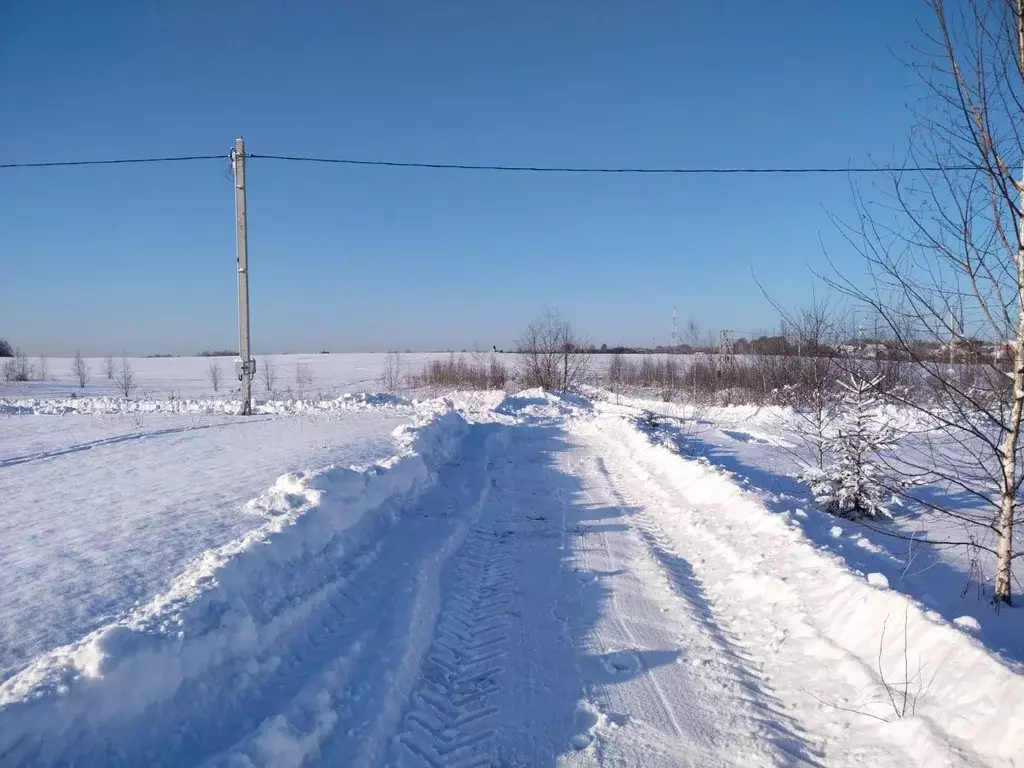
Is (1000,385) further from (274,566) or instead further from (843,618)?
(274,566)

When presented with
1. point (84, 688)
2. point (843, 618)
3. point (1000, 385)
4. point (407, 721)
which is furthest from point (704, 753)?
point (1000, 385)

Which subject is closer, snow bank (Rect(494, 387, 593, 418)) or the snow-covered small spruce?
the snow-covered small spruce

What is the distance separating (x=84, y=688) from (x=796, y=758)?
3.71m

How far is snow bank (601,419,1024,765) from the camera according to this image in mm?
3158

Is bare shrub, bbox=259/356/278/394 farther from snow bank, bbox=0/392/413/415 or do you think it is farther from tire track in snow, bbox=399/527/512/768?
tire track in snow, bbox=399/527/512/768

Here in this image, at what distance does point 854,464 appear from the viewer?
332 inches

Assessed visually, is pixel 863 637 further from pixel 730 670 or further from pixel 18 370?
pixel 18 370

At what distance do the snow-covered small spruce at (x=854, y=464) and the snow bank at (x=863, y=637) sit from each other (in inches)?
74.2

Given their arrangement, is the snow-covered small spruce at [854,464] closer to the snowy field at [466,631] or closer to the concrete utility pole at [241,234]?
the snowy field at [466,631]

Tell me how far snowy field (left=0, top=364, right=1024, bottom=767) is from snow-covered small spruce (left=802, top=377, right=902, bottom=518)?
1.93 feet

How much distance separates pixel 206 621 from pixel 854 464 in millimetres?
8368

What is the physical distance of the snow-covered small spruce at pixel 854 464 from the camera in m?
8.30

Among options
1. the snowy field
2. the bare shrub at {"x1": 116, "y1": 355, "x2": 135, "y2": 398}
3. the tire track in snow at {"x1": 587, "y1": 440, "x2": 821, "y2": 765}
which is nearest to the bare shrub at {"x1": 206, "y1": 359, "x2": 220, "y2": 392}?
the bare shrub at {"x1": 116, "y1": 355, "x2": 135, "y2": 398}

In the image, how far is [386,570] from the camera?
227 inches
